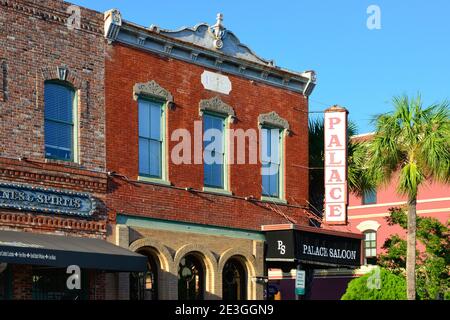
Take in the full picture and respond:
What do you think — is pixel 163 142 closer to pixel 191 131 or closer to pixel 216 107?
pixel 191 131

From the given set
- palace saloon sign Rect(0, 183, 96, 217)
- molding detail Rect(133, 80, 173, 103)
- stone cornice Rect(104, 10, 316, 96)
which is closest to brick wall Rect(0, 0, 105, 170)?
stone cornice Rect(104, 10, 316, 96)

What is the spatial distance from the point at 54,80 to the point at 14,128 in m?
1.76

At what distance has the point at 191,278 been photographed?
76.9 ft

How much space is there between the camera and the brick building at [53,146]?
18875mm

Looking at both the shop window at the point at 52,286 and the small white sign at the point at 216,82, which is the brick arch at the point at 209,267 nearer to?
the shop window at the point at 52,286

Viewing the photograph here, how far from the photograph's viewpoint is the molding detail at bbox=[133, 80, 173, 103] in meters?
22.2

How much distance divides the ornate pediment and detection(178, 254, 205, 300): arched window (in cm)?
601

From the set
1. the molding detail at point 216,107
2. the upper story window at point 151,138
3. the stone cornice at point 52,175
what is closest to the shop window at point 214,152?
the molding detail at point 216,107

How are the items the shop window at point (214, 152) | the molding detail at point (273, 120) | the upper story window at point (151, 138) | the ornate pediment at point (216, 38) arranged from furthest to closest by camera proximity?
1. the molding detail at point (273, 120)
2. the shop window at point (214, 152)
3. the ornate pediment at point (216, 38)
4. the upper story window at point (151, 138)

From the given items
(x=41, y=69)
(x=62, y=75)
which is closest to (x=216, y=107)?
(x=62, y=75)

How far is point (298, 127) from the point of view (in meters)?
26.8

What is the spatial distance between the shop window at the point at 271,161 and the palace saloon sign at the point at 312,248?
152 centimetres

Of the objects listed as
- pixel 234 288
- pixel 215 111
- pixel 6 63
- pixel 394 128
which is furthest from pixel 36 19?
pixel 394 128

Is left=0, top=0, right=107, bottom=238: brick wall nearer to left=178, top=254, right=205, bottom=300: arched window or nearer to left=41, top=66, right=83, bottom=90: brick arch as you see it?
left=41, top=66, right=83, bottom=90: brick arch
